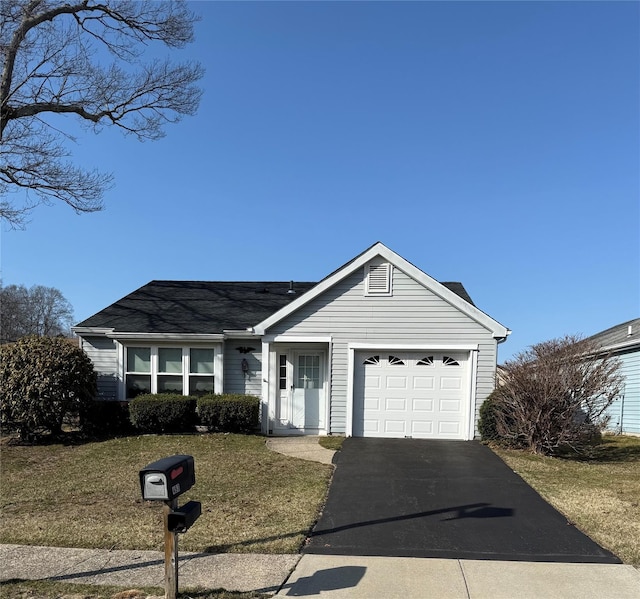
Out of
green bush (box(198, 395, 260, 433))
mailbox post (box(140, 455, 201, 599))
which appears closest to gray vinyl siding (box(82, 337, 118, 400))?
green bush (box(198, 395, 260, 433))

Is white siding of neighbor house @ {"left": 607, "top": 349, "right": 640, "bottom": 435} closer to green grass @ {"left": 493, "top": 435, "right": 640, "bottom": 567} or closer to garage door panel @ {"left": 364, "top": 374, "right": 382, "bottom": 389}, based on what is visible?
green grass @ {"left": 493, "top": 435, "right": 640, "bottom": 567}

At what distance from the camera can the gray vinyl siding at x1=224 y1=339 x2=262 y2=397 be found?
1367 centimetres

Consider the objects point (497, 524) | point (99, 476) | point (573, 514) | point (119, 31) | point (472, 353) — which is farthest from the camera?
point (119, 31)

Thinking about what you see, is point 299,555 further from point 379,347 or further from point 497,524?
point 379,347

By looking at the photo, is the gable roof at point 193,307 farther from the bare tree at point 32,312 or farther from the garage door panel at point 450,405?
the bare tree at point 32,312

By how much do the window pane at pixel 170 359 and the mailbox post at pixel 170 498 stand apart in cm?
1014

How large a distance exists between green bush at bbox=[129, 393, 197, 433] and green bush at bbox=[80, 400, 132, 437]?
1.80 ft

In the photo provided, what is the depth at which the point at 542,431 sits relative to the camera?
10.5 meters

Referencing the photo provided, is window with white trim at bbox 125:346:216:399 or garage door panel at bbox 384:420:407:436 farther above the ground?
window with white trim at bbox 125:346:216:399

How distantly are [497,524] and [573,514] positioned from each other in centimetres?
122

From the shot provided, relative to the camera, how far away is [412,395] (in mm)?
12211

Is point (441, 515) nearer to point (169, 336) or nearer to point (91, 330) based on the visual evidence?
point (169, 336)

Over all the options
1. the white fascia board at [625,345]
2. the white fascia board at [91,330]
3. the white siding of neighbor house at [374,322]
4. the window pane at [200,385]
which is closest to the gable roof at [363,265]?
the white siding of neighbor house at [374,322]

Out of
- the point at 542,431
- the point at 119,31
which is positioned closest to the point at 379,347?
the point at 542,431
